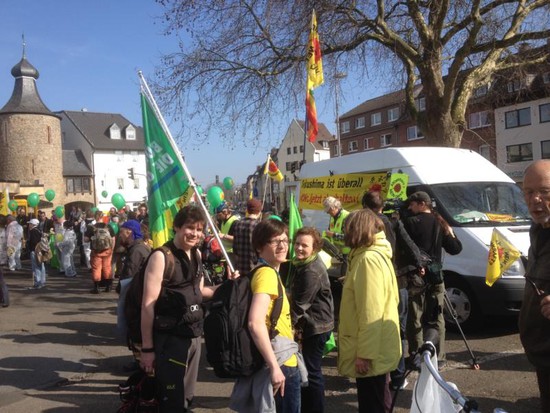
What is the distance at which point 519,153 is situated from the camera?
136ft

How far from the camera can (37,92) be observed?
57781mm

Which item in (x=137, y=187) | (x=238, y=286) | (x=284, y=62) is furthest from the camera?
(x=137, y=187)

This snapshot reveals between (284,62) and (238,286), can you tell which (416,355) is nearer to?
(238,286)

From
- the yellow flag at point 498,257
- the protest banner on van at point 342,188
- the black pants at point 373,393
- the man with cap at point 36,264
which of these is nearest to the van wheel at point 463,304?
the yellow flag at point 498,257

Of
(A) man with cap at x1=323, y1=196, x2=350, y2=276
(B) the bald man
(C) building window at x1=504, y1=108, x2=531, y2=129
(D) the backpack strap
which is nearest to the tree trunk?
A: (A) man with cap at x1=323, y1=196, x2=350, y2=276

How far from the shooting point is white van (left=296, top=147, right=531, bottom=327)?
22.1 feet

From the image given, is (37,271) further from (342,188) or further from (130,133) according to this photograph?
(130,133)

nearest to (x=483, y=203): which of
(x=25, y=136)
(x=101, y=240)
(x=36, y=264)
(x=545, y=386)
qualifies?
(x=545, y=386)

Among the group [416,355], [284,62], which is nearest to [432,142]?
[284,62]

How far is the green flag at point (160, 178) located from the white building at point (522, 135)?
3787 cm

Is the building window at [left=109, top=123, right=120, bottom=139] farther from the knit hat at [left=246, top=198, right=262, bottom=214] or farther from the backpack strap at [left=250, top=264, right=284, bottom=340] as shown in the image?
the backpack strap at [left=250, top=264, right=284, bottom=340]

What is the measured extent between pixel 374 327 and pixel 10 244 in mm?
13541

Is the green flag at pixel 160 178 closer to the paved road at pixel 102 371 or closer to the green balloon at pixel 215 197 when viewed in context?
the paved road at pixel 102 371

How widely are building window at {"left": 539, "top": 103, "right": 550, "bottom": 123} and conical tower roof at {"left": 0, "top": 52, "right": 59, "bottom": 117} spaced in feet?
155
